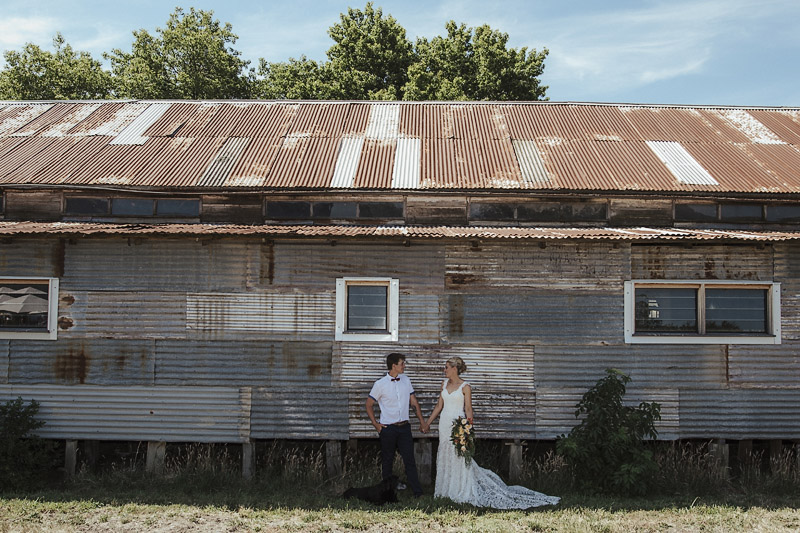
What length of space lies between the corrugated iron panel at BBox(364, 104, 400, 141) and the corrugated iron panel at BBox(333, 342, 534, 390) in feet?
14.7

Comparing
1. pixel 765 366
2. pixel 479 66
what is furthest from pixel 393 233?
pixel 479 66

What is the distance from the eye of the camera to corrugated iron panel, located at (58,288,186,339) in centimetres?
909

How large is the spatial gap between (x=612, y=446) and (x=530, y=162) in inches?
Result: 199

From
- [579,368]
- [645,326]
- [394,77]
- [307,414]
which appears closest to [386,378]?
[307,414]

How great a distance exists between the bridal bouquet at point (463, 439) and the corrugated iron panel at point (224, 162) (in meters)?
5.37

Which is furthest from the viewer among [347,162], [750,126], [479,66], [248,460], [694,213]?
[479,66]

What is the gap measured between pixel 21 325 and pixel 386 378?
570 centimetres

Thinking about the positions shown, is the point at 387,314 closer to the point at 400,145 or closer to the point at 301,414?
the point at 301,414

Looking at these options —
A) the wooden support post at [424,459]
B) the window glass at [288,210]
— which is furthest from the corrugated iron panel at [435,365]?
the window glass at [288,210]

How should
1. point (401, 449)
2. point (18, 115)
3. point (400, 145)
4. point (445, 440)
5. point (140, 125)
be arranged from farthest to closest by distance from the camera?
point (18, 115) → point (140, 125) → point (400, 145) → point (401, 449) → point (445, 440)

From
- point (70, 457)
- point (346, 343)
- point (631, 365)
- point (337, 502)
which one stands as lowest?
point (337, 502)

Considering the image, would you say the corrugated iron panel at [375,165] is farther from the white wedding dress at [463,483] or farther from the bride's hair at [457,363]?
the white wedding dress at [463,483]

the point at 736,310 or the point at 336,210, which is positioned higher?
the point at 336,210

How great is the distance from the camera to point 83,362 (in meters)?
9.08
